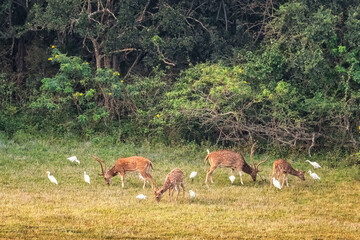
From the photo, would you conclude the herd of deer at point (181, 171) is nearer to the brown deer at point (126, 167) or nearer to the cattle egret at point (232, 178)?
the brown deer at point (126, 167)

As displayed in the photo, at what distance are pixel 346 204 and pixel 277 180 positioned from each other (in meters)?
2.10

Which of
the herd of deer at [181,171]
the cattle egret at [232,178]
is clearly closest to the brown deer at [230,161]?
the herd of deer at [181,171]

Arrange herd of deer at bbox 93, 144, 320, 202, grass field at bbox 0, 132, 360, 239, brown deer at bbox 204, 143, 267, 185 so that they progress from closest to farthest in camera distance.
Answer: grass field at bbox 0, 132, 360, 239
herd of deer at bbox 93, 144, 320, 202
brown deer at bbox 204, 143, 267, 185

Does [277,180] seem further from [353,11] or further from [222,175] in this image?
[353,11]

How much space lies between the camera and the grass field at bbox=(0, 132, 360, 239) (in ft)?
41.6

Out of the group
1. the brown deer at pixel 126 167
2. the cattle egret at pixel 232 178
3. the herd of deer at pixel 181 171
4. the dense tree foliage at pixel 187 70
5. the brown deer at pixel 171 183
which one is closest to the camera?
the brown deer at pixel 171 183

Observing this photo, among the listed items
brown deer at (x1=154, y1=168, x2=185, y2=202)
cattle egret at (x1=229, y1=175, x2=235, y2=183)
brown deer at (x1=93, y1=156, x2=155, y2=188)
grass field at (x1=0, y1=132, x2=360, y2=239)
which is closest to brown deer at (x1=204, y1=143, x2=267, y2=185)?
cattle egret at (x1=229, y1=175, x2=235, y2=183)

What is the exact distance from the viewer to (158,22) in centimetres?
2248

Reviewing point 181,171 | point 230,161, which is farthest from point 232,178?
point 181,171

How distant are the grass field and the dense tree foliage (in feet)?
3.72

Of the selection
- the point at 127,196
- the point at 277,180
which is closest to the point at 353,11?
the point at 277,180

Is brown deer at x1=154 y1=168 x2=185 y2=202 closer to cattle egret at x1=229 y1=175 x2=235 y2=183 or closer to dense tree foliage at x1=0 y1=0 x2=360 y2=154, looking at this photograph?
cattle egret at x1=229 y1=175 x2=235 y2=183

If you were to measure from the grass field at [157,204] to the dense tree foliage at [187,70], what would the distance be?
3.72ft

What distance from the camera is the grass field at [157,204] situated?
12.7 meters
